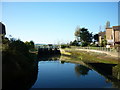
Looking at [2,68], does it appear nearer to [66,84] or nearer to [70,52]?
[66,84]

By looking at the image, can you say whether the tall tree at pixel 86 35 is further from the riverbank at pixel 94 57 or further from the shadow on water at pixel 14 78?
the shadow on water at pixel 14 78

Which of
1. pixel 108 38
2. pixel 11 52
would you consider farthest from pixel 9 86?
pixel 108 38

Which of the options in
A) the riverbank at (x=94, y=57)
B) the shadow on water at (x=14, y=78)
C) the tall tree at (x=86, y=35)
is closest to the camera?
the shadow on water at (x=14, y=78)

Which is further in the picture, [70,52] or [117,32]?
[70,52]

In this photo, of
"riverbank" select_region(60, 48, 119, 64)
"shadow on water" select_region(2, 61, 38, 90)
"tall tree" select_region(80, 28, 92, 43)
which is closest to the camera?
"shadow on water" select_region(2, 61, 38, 90)

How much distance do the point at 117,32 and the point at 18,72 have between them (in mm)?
37921

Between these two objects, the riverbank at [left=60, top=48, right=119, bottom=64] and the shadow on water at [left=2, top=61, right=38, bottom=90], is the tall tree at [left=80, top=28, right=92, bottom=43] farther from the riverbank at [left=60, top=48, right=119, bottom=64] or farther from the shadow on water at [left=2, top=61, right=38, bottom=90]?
the shadow on water at [left=2, top=61, right=38, bottom=90]

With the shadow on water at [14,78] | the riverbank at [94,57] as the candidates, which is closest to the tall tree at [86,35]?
the riverbank at [94,57]

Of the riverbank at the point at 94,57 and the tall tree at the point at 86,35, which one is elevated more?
the tall tree at the point at 86,35

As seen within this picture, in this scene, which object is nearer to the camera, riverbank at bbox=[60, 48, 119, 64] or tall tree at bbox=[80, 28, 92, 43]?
riverbank at bbox=[60, 48, 119, 64]

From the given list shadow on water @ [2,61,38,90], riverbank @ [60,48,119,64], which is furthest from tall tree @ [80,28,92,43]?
shadow on water @ [2,61,38,90]

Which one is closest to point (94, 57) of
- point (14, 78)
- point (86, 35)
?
point (14, 78)

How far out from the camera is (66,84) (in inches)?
641

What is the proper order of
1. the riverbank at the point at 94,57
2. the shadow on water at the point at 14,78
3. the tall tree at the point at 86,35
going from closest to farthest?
the shadow on water at the point at 14,78 → the riverbank at the point at 94,57 → the tall tree at the point at 86,35
